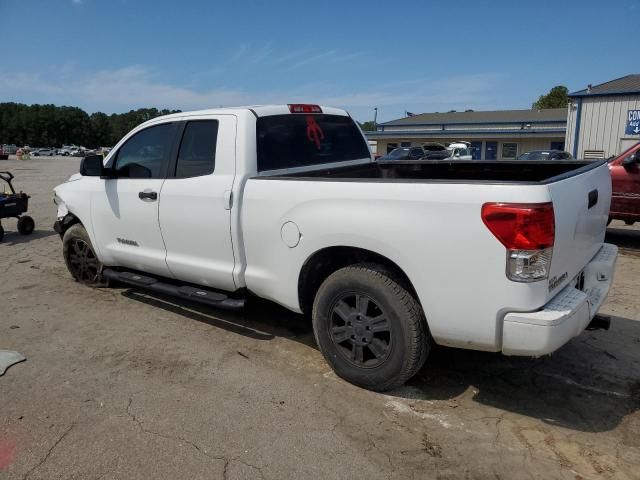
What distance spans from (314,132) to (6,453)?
10.9ft

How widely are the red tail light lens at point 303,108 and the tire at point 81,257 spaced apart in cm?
274

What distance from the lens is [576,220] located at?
309 cm

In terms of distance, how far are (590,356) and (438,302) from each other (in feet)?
6.12

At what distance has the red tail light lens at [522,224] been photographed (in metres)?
2.67

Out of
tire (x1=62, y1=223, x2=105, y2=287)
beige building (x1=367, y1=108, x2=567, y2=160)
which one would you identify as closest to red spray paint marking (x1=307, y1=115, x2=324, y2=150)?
tire (x1=62, y1=223, x2=105, y2=287)

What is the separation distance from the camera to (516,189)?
269cm

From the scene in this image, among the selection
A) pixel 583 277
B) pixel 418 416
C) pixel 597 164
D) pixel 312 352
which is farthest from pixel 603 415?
pixel 312 352

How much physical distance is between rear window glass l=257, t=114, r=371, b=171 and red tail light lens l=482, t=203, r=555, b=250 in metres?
2.04

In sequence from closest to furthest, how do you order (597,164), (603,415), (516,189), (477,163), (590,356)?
(516,189) < (603,415) < (597,164) < (590,356) < (477,163)

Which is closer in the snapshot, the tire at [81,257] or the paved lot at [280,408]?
the paved lot at [280,408]

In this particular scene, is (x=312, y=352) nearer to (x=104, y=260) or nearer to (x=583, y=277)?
(x=583, y=277)

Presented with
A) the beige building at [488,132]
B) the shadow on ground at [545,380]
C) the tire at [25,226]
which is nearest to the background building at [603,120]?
the beige building at [488,132]

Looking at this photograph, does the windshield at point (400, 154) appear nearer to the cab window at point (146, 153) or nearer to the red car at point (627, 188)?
the red car at point (627, 188)

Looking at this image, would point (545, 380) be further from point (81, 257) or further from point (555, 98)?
point (555, 98)
